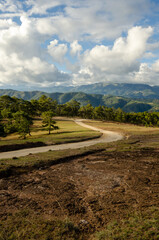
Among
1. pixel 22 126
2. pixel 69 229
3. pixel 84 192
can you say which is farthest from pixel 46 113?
pixel 69 229

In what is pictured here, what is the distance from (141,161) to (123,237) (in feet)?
46.5

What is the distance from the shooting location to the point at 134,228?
7844 millimetres

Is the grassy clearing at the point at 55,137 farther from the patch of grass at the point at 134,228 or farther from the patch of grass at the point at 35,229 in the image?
the patch of grass at the point at 134,228

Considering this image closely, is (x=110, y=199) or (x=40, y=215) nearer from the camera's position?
(x=40, y=215)

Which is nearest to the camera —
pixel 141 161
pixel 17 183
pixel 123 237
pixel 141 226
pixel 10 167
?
pixel 123 237

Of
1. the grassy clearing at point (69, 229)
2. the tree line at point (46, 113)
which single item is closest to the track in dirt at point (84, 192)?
the grassy clearing at point (69, 229)

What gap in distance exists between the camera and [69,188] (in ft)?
40.7

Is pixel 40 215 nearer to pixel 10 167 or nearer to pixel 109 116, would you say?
pixel 10 167

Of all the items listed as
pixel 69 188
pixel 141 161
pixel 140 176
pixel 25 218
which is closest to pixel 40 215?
pixel 25 218

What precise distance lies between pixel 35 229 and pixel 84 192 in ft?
16.1

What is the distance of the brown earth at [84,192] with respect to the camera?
9414mm

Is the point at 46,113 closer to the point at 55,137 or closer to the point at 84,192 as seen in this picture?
the point at 55,137

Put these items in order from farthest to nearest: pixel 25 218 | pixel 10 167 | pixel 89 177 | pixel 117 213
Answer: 1. pixel 10 167
2. pixel 89 177
3. pixel 117 213
4. pixel 25 218

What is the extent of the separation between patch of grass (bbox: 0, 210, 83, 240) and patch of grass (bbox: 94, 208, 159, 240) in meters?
1.52
